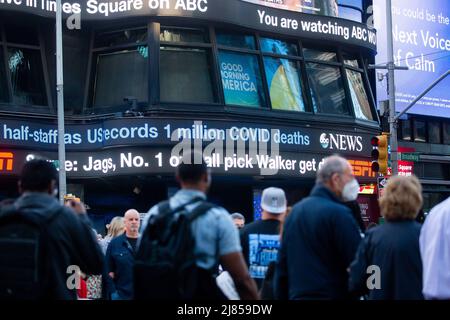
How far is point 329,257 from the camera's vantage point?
7.05 m

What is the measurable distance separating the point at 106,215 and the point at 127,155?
2726mm

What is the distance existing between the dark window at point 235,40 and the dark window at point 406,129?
1269cm

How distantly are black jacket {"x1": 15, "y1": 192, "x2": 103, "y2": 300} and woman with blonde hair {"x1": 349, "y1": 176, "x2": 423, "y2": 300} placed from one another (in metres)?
1.91

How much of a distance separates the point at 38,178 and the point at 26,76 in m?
17.5

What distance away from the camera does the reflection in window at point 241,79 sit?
24.4 meters

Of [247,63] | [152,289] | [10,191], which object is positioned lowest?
[152,289]

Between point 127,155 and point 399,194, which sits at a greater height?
point 127,155

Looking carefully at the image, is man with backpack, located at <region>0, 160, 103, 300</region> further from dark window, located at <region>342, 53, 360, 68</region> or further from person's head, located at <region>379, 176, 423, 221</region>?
dark window, located at <region>342, 53, 360, 68</region>

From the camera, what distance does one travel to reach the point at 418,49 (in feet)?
120

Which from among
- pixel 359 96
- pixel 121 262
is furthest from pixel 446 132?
pixel 121 262

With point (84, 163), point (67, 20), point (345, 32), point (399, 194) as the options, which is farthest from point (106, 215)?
point (399, 194)

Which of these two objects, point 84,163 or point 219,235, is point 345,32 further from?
point 219,235

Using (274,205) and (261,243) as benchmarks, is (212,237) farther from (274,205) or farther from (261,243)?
(274,205)

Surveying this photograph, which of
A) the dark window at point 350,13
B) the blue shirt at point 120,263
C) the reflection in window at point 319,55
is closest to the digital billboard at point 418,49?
the dark window at point 350,13
